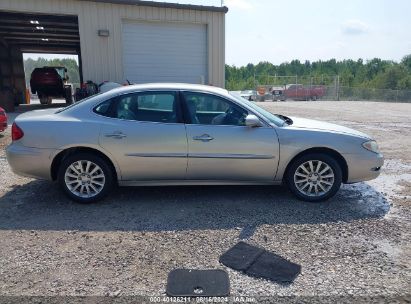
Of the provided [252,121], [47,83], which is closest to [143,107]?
[252,121]

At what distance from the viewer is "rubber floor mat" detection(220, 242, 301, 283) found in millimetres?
2918

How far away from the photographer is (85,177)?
4434 mm

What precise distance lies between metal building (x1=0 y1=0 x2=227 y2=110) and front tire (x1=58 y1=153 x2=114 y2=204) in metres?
8.73

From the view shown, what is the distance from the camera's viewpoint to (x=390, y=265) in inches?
121

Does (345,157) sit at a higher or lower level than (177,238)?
higher

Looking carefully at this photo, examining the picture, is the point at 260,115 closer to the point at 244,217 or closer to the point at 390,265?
the point at 244,217

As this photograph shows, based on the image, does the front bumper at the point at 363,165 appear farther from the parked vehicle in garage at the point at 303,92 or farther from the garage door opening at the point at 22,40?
the parked vehicle in garage at the point at 303,92

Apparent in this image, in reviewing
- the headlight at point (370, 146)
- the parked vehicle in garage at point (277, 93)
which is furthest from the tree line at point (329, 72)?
the headlight at point (370, 146)

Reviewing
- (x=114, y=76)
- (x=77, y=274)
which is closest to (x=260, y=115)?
(x=77, y=274)

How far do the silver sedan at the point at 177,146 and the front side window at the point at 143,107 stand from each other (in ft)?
0.04

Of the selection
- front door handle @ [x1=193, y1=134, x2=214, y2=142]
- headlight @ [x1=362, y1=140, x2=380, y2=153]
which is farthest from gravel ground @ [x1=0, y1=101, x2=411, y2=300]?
front door handle @ [x1=193, y1=134, x2=214, y2=142]

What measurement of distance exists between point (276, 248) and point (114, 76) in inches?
421

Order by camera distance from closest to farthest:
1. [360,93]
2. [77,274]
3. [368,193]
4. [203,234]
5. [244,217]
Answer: [77,274] → [203,234] → [244,217] → [368,193] → [360,93]

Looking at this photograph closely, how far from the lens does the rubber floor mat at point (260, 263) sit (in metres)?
2.92
